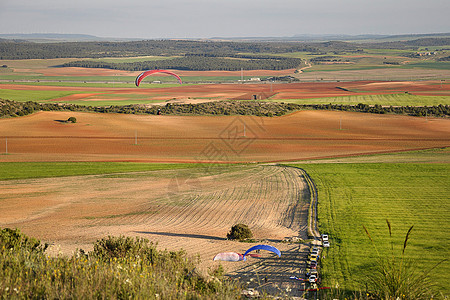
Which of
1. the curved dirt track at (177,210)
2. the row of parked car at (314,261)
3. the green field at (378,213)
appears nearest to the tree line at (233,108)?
the green field at (378,213)

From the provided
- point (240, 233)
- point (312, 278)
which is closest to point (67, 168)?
point (240, 233)

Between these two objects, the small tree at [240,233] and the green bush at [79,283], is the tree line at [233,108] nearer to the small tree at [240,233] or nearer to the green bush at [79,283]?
the small tree at [240,233]

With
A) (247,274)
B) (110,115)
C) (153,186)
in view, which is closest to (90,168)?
(153,186)

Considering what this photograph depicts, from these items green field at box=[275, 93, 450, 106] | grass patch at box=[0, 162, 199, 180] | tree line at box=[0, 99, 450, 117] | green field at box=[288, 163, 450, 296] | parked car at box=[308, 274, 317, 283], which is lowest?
grass patch at box=[0, 162, 199, 180]

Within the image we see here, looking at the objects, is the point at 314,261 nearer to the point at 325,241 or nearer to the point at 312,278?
the point at 312,278

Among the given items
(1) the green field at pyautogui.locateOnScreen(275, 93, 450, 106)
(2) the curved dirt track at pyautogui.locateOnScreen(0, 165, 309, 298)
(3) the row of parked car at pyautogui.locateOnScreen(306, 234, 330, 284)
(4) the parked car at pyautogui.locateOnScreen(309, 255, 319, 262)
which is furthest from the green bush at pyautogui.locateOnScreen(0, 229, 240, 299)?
(1) the green field at pyautogui.locateOnScreen(275, 93, 450, 106)

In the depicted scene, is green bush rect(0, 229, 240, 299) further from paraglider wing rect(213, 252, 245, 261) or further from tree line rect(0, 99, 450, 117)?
tree line rect(0, 99, 450, 117)

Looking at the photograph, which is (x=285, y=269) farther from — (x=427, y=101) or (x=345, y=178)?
(x=427, y=101)
